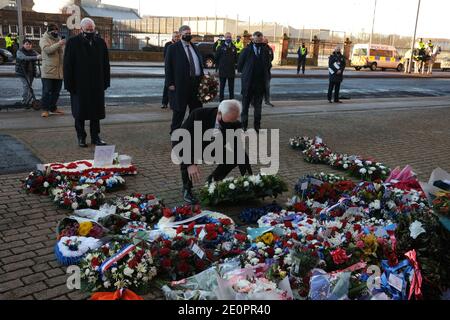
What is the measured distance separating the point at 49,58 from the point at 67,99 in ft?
12.5

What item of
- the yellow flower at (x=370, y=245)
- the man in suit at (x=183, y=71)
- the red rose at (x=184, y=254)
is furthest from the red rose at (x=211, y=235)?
the man in suit at (x=183, y=71)

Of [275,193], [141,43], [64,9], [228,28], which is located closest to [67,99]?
[275,193]

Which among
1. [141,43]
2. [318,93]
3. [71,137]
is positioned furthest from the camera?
[141,43]

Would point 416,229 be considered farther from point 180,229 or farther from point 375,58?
point 375,58

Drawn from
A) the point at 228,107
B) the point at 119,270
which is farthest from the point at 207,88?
the point at 119,270

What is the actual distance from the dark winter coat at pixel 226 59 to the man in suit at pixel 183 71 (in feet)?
16.0

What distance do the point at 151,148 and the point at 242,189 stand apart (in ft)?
9.83

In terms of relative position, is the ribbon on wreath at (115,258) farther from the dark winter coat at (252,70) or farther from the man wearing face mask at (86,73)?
the dark winter coat at (252,70)

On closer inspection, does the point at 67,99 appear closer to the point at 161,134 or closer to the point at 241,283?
the point at 161,134

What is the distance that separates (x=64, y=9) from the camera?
4788cm

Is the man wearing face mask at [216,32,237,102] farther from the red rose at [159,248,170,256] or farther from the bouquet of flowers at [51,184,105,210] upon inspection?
the red rose at [159,248,170,256]

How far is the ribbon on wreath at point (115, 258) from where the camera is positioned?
359 cm

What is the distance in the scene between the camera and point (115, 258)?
→ 12.1 ft

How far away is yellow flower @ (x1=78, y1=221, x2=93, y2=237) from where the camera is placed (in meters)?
4.27
